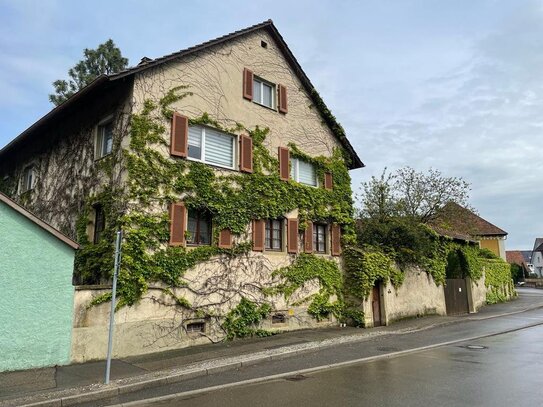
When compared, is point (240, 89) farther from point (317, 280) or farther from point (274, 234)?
A: point (317, 280)

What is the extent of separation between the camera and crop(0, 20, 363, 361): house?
11508 millimetres

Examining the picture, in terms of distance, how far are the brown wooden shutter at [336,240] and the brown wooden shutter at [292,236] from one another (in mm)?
2345

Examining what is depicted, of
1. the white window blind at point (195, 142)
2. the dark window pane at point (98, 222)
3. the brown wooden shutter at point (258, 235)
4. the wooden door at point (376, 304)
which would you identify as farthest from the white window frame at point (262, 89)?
the wooden door at point (376, 304)

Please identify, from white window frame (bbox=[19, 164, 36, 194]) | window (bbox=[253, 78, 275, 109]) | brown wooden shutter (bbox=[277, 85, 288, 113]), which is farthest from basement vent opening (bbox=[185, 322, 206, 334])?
white window frame (bbox=[19, 164, 36, 194])

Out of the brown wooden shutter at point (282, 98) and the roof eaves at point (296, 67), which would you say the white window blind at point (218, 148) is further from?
the brown wooden shutter at point (282, 98)

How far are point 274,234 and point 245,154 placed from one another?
301cm

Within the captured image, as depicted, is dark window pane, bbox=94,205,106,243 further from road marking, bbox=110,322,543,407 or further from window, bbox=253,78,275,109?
window, bbox=253,78,275,109

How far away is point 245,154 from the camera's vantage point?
14.6 meters

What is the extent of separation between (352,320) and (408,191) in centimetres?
1917

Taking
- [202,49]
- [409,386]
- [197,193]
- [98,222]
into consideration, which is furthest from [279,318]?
[202,49]

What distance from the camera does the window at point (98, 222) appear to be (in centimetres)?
1257

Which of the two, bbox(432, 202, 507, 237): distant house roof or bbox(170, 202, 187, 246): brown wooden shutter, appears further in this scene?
bbox(432, 202, 507, 237): distant house roof

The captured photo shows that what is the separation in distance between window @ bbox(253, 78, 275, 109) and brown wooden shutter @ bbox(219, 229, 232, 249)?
525 centimetres

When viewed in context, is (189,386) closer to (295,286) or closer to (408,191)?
(295,286)
